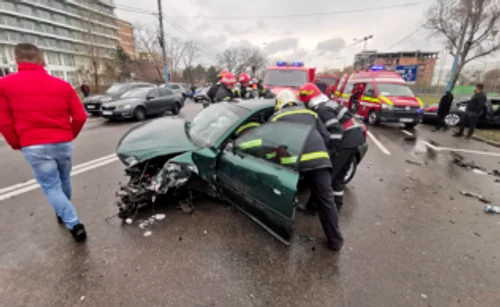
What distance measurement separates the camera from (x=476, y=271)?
→ 2.33m

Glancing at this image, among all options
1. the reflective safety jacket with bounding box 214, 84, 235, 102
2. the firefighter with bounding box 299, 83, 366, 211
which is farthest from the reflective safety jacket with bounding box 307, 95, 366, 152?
the reflective safety jacket with bounding box 214, 84, 235, 102

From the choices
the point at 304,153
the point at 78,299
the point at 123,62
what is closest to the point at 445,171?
the point at 304,153

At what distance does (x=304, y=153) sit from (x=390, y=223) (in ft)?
5.59

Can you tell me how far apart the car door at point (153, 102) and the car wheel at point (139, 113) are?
239 mm

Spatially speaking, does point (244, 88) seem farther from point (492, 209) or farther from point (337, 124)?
point (492, 209)

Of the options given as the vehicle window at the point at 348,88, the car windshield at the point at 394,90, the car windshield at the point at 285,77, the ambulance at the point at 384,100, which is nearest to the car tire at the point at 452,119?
the ambulance at the point at 384,100

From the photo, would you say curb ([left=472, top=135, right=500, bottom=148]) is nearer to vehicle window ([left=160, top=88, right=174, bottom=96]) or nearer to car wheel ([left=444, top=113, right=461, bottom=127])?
car wheel ([left=444, top=113, right=461, bottom=127])

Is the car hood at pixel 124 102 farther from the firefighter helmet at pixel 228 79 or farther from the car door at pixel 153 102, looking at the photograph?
the firefighter helmet at pixel 228 79

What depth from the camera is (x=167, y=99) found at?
11.3 m

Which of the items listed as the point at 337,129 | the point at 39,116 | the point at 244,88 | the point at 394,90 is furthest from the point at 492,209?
the point at 394,90

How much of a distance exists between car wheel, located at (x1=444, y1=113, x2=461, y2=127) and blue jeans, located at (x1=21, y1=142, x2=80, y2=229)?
11775 mm

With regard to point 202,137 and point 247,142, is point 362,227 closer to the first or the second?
point 247,142

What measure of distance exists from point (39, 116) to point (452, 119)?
12.3 metres

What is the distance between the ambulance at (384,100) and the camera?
885cm
